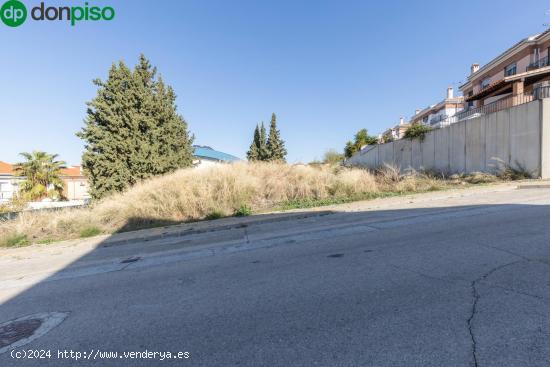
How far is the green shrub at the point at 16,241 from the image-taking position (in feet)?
→ 27.4

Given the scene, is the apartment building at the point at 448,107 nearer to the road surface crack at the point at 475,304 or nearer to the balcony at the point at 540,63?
the balcony at the point at 540,63

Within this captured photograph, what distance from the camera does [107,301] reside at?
3602mm

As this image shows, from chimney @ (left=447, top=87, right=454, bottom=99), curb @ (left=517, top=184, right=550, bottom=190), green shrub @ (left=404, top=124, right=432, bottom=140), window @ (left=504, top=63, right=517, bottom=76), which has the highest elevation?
chimney @ (left=447, top=87, right=454, bottom=99)

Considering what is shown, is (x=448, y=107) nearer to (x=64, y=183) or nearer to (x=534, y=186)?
(x=534, y=186)

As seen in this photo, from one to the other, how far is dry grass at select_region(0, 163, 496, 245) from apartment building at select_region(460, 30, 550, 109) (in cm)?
1203

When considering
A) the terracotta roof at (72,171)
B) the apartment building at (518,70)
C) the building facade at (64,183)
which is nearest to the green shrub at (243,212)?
the apartment building at (518,70)

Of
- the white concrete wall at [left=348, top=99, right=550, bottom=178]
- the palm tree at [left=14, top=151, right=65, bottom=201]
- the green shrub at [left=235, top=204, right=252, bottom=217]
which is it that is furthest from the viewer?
the palm tree at [left=14, top=151, right=65, bottom=201]

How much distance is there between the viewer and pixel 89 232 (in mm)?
8711


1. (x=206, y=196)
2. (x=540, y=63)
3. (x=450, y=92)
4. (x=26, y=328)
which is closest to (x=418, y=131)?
(x=540, y=63)

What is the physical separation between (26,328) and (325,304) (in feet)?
11.1

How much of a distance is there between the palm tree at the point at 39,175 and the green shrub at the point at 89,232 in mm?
33209

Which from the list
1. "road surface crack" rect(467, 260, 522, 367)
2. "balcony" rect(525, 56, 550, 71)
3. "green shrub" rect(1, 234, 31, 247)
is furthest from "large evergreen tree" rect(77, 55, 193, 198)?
"balcony" rect(525, 56, 550, 71)

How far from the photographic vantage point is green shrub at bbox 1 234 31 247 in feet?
27.4

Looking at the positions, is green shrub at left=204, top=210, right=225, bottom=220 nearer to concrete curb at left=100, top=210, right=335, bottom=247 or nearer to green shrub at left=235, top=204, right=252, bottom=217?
green shrub at left=235, top=204, right=252, bottom=217
